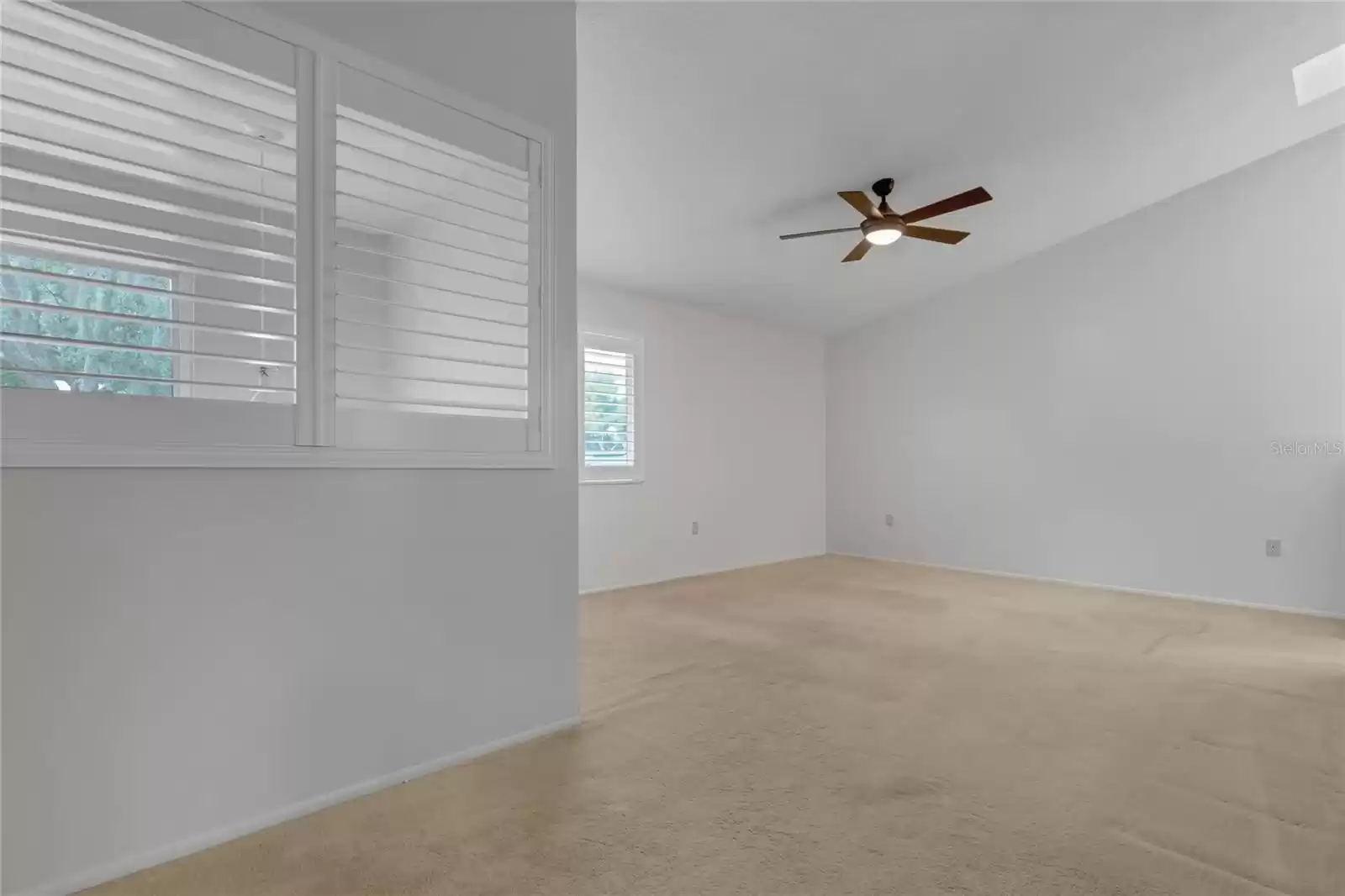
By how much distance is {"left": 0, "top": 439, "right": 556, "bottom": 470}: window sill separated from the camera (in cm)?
158

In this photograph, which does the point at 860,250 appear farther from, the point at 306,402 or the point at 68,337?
the point at 68,337

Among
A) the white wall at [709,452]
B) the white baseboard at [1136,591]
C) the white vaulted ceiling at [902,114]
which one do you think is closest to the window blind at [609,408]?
the white wall at [709,452]

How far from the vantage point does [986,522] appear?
20.1 feet

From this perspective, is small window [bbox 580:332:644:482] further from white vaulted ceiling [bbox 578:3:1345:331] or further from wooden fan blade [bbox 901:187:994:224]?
wooden fan blade [bbox 901:187:994:224]

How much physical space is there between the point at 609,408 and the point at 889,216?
255 centimetres

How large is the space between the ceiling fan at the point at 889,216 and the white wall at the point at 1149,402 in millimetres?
2147

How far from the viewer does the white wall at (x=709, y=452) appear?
18.0ft

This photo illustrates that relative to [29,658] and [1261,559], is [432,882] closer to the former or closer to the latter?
[29,658]

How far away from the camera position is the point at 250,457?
1.87 meters

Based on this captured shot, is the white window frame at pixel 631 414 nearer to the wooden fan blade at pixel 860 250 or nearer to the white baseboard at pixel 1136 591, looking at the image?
the wooden fan blade at pixel 860 250

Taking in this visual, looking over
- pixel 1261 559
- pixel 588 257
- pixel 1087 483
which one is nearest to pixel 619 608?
pixel 588 257

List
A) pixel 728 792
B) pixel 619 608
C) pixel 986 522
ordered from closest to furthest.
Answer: pixel 728 792
pixel 619 608
pixel 986 522

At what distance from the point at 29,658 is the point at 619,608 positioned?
3.36 meters

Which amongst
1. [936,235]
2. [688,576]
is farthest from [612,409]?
[936,235]
